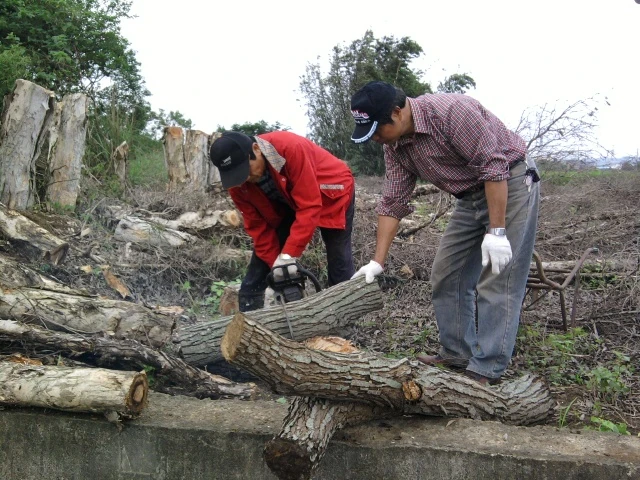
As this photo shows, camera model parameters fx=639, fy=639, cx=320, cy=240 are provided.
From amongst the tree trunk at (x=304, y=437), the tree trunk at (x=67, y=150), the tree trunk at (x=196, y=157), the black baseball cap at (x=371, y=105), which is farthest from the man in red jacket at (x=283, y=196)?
the tree trunk at (x=196, y=157)

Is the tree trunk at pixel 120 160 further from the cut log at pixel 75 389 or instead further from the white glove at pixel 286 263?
the cut log at pixel 75 389

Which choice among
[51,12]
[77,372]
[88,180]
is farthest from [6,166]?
[51,12]

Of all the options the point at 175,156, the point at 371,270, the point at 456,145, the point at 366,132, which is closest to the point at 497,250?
the point at 456,145

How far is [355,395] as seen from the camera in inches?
103

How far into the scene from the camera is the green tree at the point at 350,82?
48.2ft

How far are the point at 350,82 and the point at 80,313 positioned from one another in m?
11.9

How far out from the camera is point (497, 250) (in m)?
3.28

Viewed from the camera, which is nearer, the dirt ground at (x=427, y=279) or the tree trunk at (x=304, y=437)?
the tree trunk at (x=304, y=437)

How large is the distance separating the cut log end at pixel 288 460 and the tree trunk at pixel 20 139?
184 inches

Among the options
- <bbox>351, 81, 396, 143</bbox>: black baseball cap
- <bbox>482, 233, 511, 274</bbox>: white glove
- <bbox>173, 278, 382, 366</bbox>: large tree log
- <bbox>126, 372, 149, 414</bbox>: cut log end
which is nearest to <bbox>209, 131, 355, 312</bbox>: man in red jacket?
<bbox>173, 278, 382, 366</bbox>: large tree log

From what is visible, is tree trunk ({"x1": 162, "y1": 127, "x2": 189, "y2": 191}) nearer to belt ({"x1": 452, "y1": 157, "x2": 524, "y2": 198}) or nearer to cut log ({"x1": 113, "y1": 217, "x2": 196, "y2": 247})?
cut log ({"x1": 113, "y1": 217, "x2": 196, "y2": 247})

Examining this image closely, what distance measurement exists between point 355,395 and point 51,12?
47.2 ft

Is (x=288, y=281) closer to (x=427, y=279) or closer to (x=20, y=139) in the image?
(x=427, y=279)

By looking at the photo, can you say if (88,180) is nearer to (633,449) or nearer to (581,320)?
(581,320)
